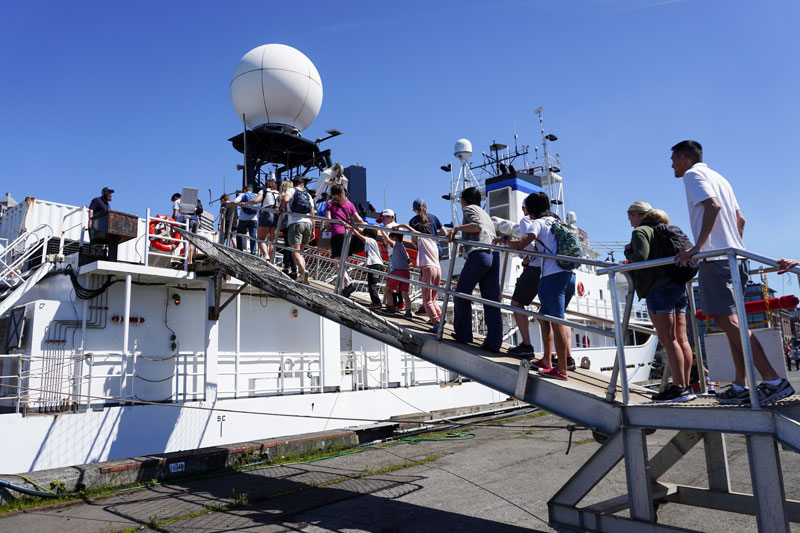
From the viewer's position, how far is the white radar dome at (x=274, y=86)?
18.3m

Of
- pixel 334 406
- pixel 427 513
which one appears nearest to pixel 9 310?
pixel 334 406

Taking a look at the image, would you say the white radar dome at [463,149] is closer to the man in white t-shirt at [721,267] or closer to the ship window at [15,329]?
the ship window at [15,329]

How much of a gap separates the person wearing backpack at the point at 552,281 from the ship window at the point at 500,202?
18.2m

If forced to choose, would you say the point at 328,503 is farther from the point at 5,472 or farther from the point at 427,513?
the point at 5,472

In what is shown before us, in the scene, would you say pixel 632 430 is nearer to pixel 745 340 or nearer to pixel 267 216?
pixel 745 340

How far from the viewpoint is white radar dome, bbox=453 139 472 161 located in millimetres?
24672

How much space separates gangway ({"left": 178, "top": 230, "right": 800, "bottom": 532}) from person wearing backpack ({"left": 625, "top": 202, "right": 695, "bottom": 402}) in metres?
0.22

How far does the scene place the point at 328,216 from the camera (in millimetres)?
7738

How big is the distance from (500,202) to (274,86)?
34.5ft

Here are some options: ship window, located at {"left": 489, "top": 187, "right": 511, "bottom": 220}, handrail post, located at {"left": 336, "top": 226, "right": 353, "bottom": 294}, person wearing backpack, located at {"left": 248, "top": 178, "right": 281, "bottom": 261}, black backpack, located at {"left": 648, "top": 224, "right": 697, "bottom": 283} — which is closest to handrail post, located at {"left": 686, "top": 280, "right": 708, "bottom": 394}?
black backpack, located at {"left": 648, "top": 224, "right": 697, "bottom": 283}

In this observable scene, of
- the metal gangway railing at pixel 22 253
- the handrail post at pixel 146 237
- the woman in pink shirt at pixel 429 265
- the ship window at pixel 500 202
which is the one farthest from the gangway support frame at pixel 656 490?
the ship window at pixel 500 202

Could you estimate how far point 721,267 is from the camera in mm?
3844

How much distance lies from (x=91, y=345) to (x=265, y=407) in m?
3.44

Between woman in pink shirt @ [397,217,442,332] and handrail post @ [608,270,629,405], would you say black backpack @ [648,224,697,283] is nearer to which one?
handrail post @ [608,270,629,405]
